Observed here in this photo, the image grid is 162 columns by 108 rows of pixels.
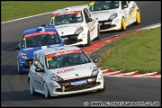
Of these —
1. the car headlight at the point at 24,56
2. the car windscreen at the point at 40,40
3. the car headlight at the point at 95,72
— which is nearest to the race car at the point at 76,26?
the car windscreen at the point at 40,40

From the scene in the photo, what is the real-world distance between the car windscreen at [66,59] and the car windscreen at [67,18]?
1094 centimetres

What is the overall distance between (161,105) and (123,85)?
4.08 m

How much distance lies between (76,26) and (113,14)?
11.8 ft

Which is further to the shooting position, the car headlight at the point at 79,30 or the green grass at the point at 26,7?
the green grass at the point at 26,7

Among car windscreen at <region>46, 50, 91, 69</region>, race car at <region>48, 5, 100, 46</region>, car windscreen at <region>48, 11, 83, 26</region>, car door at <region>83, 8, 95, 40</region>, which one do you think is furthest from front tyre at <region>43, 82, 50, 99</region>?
car windscreen at <region>48, 11, 83, 26</region>

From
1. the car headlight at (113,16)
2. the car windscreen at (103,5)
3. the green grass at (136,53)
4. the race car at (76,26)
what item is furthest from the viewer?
the car windscreen at (103,5)

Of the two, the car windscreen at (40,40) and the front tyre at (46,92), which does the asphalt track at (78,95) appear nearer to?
the front tyre at (46,92)

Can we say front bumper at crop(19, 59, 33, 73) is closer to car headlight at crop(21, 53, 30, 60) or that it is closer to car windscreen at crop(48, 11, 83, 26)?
car headlight at crop(21, 53, 30, 60)

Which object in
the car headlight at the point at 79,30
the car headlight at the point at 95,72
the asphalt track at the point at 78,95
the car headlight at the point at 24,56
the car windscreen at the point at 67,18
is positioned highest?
the car windscreen at the point at 67,18

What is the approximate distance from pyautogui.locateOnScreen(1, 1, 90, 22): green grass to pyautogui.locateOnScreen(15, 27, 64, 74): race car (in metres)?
15.8

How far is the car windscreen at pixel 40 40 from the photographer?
81.7 ft

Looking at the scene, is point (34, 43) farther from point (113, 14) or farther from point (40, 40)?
point (113, 14)

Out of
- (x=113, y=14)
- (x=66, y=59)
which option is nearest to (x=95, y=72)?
(x=66, y=59)

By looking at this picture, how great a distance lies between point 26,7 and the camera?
46.2 metres
